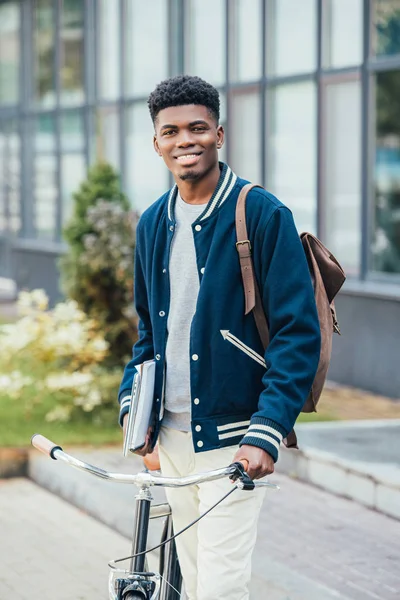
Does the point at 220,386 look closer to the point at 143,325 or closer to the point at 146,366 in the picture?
the point at 146,366

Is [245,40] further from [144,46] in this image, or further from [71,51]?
[71,51]

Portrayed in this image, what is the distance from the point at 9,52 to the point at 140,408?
728 inches

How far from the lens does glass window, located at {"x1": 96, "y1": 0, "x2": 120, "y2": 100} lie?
16.6 m

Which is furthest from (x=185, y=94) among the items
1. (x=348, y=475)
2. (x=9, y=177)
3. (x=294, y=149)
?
(x=9, y=177)

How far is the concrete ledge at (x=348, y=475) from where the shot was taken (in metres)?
6.59

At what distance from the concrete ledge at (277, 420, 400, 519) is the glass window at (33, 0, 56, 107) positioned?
1222 centimetres

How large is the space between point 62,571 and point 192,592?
2288mm

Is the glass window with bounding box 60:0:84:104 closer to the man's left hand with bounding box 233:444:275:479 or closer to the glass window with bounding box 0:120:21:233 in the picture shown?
the glass window with bounding box 0:120:21:233

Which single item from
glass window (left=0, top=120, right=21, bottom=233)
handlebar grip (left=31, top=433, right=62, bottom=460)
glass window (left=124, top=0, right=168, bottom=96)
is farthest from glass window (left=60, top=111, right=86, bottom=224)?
handlebar grip (left=31, top=433, right=62, bottom=460)

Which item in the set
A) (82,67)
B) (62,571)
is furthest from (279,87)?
(62,571)

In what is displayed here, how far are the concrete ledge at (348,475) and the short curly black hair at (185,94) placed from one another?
357 cm

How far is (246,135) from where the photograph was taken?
520 inches

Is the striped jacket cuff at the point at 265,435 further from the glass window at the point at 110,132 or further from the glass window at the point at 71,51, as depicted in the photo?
the glass window at the point at 71,51

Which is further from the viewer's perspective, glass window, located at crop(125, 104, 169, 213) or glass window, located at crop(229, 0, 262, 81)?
glass window, located at crop(125, 104, 169, 213)
